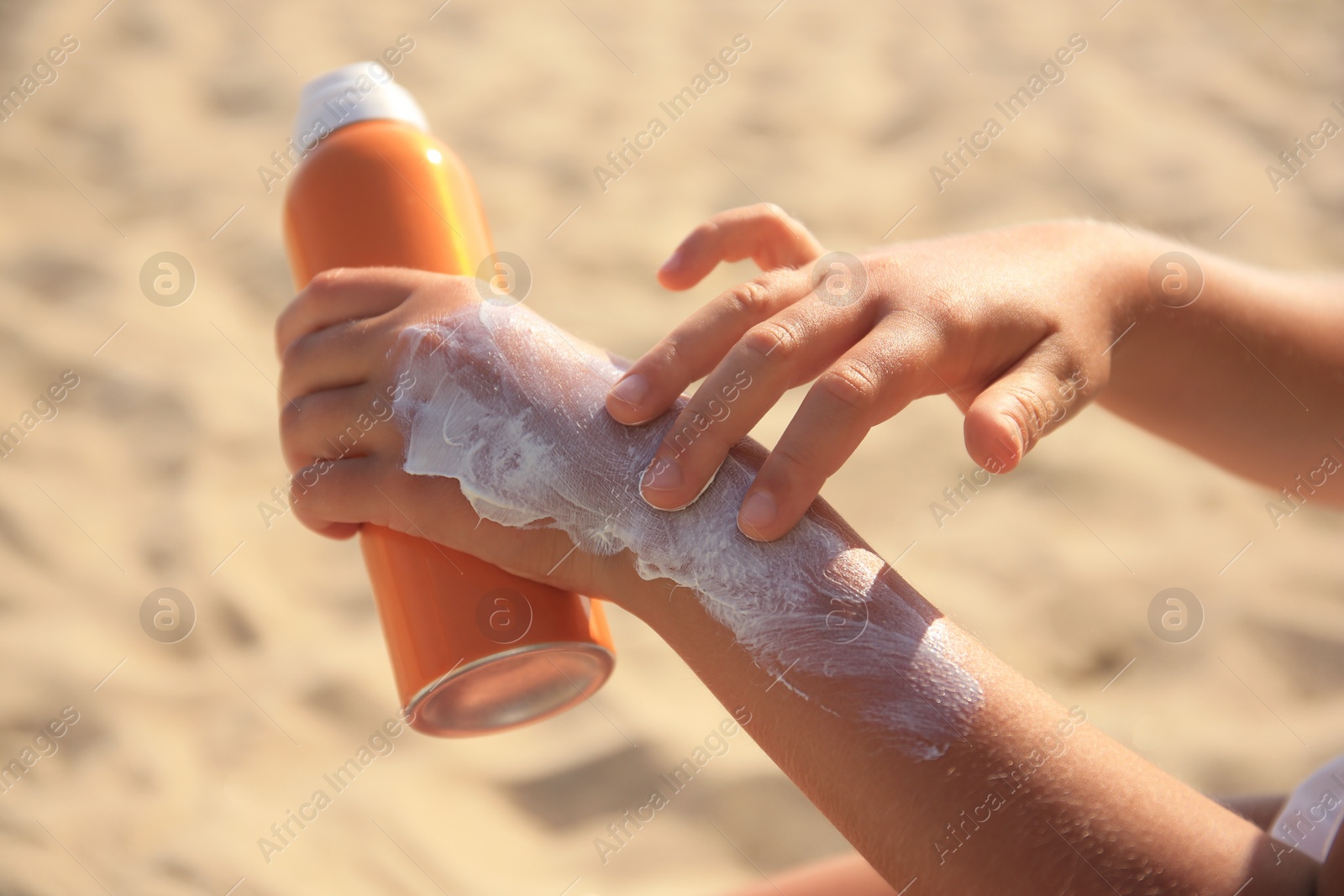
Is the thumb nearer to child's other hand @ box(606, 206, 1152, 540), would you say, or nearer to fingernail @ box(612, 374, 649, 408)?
child's other hand @ box(606, 206, 1152, 540)

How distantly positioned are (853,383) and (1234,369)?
0.61 metres

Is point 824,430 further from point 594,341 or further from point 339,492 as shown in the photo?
point 594,341

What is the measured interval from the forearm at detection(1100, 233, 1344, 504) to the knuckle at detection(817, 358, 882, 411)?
0.43 meters

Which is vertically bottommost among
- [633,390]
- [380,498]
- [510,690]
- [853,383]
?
[510,690]

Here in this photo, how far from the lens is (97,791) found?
146 cm

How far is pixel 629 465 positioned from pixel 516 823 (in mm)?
806

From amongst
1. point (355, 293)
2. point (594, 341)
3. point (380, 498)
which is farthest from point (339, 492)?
point (594, 341)

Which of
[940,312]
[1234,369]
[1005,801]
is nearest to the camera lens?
[1005,801]

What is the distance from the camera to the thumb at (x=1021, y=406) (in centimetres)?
93

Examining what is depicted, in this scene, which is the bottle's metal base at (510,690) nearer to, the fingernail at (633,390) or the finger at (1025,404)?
the fingernail at (633,390)

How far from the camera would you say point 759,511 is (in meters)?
0.88

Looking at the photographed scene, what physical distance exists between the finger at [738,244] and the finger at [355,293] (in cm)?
33

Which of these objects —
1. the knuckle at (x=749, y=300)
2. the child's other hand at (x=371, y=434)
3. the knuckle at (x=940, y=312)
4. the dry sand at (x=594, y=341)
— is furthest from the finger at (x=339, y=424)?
the dry sand at (x=594, y=341)

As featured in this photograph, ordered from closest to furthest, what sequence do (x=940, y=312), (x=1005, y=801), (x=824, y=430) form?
1. (x=1005, y=801)
2. (x=824, y=430)
3. (x=940, y=312)
